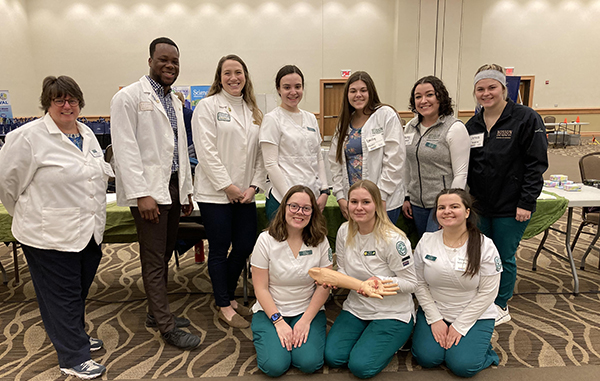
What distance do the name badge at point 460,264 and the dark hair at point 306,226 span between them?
0.66 meters

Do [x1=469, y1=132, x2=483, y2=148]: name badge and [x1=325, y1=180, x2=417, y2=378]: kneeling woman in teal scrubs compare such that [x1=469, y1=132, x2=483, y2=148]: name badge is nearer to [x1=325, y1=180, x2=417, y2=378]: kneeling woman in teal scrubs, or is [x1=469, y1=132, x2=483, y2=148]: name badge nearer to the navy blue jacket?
the navy blue jacket

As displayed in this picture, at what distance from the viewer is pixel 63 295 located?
1.78m

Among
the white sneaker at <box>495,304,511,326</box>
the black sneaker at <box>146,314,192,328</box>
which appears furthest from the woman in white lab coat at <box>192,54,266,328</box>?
the white sneaker at <box>495,304,511,326</box>

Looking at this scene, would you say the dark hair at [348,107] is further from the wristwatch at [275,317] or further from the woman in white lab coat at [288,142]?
the wristwatch at [275,317]

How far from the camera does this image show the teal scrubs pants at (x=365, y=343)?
69.1 inches

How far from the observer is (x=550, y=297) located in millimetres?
2580

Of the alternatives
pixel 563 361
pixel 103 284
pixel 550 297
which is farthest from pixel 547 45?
pixel 103 284

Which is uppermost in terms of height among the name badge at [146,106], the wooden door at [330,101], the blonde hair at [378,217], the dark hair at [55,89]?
the wooden door at [330,101]

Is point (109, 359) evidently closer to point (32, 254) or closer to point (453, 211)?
point (32, 254)

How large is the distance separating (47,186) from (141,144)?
443 millimetres

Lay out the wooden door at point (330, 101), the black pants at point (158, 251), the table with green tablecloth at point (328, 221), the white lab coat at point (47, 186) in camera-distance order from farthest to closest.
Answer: the wooden door at point (330, 101) → the table with green tablecloth at point (328, 221) → the black pants at point (158, 251) → the white lab coat at point (47, 186)

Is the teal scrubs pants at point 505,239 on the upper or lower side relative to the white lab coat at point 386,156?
lower

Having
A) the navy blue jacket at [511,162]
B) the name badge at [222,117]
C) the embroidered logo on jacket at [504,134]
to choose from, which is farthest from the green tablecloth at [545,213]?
the name badge at [222,117]

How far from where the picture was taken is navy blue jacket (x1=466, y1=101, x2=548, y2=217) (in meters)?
1.97
